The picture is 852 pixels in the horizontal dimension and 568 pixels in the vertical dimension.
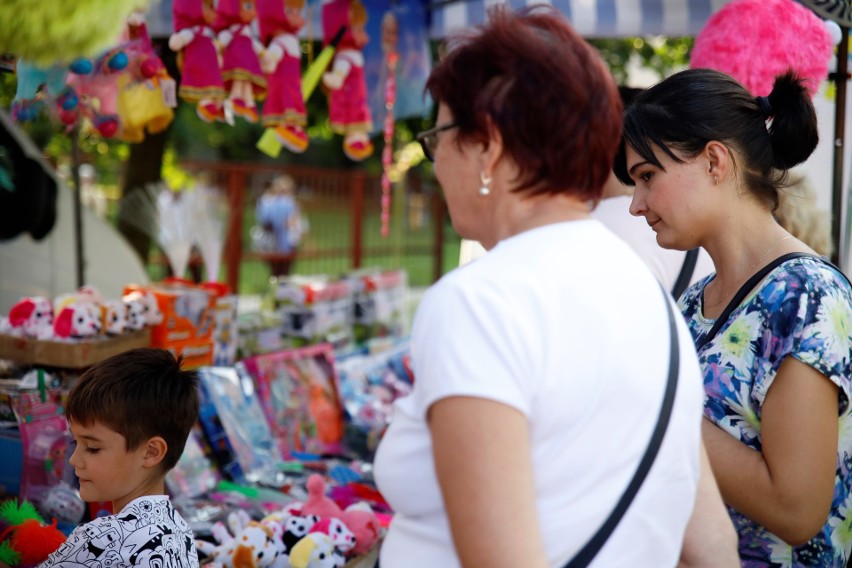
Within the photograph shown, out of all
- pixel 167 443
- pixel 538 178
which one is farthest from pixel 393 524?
pixel 167 443

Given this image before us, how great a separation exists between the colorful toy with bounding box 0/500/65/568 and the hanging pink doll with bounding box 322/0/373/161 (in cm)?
237

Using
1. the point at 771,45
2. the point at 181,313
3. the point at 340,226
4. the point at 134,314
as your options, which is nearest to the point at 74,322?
the point at 134,314

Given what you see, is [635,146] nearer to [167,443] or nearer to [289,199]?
[167,443]

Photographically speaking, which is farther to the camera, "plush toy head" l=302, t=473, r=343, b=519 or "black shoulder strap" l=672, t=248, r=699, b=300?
"plush toy head" l=302, t=473, r=343, b=519

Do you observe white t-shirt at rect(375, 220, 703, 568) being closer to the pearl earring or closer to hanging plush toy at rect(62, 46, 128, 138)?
the pearl earring

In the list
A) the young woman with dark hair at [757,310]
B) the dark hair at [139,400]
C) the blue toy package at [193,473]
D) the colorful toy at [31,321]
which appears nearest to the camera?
the young woman with dark hair at [757,310]

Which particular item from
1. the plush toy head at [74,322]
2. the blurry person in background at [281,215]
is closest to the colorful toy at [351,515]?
the plush toy head at [74,322]

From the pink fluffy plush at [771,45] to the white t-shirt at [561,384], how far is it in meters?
2.12

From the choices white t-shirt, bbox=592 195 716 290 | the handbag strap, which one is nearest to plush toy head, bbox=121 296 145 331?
Answer: white t-shirt, bbox=592 195 716 290

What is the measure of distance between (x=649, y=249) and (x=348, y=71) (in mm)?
2057

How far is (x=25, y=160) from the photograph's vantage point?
4188mm

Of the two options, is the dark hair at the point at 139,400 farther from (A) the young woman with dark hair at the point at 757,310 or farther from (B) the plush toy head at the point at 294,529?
(A) the young woman with dark hair at the point at 757,310

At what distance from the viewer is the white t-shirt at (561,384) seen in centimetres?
94

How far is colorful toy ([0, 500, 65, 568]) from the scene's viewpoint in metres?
2.14
